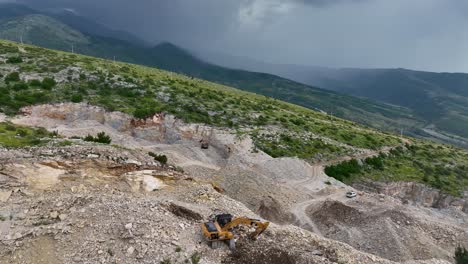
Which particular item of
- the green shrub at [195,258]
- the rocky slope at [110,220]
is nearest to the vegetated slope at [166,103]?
the rocky slope at [110,220]

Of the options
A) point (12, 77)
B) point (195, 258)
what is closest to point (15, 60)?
point (12, 77)

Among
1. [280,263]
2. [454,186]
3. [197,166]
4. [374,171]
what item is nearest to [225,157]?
[197,166]

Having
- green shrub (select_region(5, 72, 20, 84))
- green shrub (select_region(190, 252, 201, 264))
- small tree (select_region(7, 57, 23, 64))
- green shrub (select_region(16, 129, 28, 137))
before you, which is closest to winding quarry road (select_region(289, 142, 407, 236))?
green shrub (select_region(190, 252, 201, 264))

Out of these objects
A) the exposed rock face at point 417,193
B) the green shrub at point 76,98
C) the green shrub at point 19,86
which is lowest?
the exposed rock face at point 417,193

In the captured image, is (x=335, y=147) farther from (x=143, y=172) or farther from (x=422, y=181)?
(x=143, y=172)

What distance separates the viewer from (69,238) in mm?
23750

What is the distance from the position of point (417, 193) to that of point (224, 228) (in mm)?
51452

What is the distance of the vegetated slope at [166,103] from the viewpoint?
61.8 meters

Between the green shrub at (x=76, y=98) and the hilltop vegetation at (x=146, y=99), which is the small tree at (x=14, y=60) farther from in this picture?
the green shrub at (x=76, y=98)

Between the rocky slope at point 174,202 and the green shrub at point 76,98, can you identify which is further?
the green shrub at point 76,98

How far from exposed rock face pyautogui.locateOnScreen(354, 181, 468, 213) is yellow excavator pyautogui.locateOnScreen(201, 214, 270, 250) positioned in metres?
41.6

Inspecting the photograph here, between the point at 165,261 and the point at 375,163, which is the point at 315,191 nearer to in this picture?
the point at 375,163

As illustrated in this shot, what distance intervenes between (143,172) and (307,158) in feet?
123

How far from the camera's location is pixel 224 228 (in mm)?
26500
